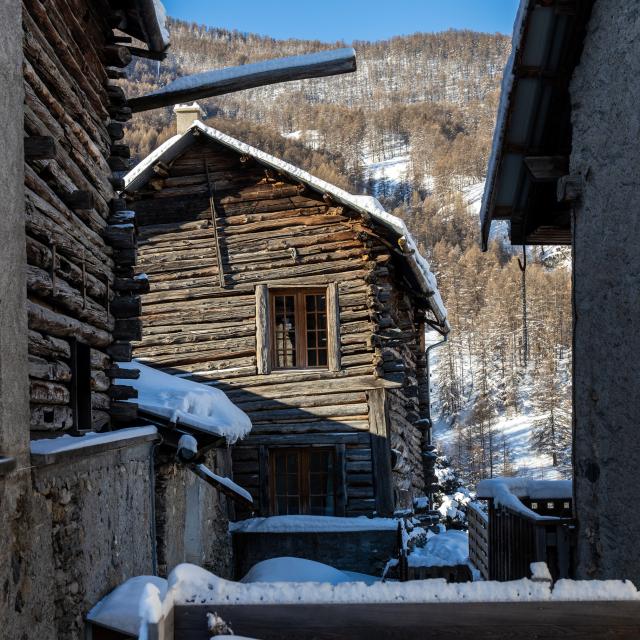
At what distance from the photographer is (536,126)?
652 centimetres

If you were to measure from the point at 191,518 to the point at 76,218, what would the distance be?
4470 mm

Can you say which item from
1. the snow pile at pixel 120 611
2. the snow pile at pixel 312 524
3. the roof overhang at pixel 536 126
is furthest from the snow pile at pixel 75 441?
the snow pile at pixel 312 524

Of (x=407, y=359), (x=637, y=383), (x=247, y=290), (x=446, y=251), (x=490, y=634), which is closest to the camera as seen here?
(x=490, y=634)

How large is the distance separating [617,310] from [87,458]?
3719 mm

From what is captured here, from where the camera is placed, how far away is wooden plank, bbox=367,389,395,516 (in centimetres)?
1299

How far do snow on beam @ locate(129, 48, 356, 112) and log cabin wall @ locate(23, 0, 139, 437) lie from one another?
16.5 inches

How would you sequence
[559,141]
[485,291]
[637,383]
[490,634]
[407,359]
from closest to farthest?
[490,634] < [637,383] < [559,141] < [407,359] < [485,291]

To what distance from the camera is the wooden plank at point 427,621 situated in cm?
246

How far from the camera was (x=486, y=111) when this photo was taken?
130m

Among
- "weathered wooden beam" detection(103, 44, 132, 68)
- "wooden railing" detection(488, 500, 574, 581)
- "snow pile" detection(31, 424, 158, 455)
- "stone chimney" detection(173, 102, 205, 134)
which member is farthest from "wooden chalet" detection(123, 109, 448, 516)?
"wooden railing" detection(488, 500, 574, 581)

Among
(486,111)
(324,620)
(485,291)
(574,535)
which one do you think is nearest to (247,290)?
(574,535)

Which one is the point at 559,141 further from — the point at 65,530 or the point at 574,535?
the point at 65,530

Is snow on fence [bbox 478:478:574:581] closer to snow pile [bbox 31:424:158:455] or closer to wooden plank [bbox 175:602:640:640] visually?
snow pile [bbox 31:424:158:455]

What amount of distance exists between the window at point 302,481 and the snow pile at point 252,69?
23.3ft
